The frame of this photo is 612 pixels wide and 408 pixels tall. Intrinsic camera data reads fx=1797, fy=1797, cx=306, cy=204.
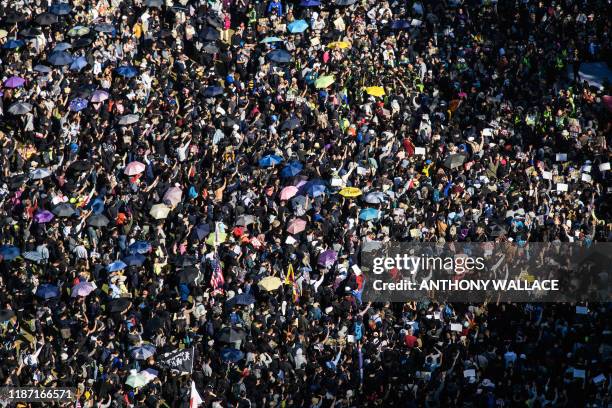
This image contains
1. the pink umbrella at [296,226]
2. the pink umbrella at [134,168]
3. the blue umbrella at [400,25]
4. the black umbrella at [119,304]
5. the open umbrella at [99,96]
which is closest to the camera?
the black umbrella at [119,304]

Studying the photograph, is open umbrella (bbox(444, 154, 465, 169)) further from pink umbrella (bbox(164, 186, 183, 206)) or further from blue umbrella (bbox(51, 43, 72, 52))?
blue umbrella (bbox(51, 43, 72, 52))

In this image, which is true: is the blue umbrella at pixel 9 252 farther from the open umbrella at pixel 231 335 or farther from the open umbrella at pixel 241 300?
the open umbrella at pixel 231 335

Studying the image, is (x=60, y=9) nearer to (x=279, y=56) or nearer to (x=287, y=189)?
(x=279, y=56)

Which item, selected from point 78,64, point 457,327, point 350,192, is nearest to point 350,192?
point 350,192

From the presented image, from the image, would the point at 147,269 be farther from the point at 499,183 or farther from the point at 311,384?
the point at 499,183

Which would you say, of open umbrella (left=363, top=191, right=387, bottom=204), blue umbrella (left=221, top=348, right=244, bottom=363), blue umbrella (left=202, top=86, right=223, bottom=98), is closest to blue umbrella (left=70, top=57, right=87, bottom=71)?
blue umbrella (left=202, top=86, right=223, bottom=98)

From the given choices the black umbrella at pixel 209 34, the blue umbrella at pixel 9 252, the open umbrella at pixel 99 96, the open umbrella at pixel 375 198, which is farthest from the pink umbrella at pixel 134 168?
the open umbrella at pixel 375 198
